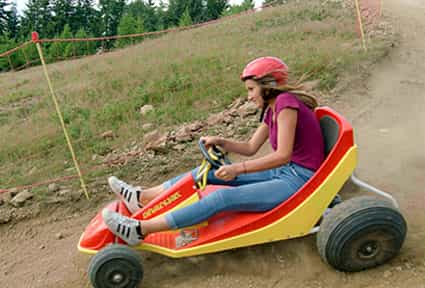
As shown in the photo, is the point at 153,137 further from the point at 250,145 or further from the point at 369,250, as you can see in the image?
the point at 369,250

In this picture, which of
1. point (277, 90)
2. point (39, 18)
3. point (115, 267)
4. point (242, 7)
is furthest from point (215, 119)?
point (39, 18)

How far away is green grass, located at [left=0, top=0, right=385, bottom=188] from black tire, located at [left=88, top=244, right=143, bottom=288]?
82.0 inches

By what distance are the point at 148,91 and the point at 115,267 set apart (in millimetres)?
5999

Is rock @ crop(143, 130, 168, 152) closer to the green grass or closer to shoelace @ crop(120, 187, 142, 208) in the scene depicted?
the green grass

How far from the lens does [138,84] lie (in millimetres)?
9398

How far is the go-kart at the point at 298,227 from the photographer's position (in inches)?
102

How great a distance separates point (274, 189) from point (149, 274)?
1164 millimetres

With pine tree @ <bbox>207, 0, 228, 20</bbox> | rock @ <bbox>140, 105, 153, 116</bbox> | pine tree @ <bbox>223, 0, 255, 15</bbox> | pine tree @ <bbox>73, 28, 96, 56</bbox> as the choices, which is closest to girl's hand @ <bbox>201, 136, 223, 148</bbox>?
rock @ <bbox>140, 105, 153, 116</bbox>

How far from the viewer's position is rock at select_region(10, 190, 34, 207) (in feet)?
14.6

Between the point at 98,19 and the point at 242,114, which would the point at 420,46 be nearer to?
the point at 242,114

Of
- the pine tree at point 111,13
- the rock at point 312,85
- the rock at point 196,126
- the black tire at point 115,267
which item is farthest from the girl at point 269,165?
the pine tree at point 111,13

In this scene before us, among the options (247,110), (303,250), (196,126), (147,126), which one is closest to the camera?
(303,250)

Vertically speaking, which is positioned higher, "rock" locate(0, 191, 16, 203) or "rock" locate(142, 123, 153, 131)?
"rock" locate(142, 123, 153, 131)

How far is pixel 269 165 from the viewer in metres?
2.67
